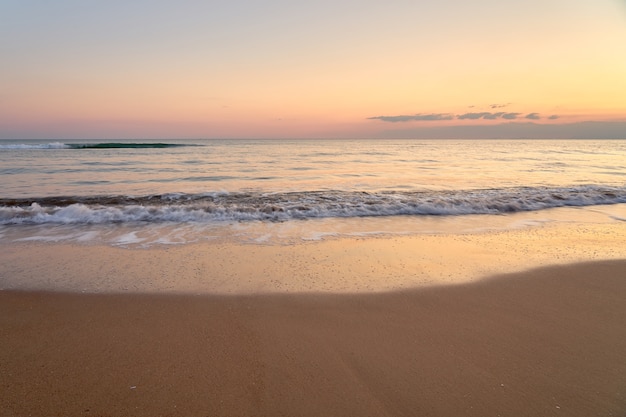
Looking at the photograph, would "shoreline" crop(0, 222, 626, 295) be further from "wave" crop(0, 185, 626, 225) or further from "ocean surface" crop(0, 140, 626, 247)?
"wave" crop(0, 185, 626, 225)

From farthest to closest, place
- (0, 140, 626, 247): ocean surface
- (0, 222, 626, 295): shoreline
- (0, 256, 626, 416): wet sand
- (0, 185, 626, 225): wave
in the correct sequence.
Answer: (0, 185, 626, 225): wave → (0, 140, 626, 247): ocean surface → (0, 222, 626, 295): shoreline → (0, 256, 626, 416): wet sand

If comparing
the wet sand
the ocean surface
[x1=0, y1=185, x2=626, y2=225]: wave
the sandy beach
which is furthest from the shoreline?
[x1=0, y1=185, x2=626, y2=225]: wave

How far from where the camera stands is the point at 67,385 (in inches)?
103

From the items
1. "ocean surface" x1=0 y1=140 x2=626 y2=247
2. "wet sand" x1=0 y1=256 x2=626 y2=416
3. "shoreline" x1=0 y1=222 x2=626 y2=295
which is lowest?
"wet sand" x1=0 y1=256 x2=626 y2=416

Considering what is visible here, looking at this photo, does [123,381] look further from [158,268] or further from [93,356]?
[158,268]

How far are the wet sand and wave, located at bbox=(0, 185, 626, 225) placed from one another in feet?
15.8

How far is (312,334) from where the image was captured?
3393 mm

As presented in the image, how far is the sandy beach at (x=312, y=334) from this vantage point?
250cm

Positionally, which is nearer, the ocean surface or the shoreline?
the shoreline

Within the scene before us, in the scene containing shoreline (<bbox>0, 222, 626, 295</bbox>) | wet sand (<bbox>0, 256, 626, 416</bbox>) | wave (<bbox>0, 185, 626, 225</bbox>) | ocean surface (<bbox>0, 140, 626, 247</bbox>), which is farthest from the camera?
wave (<bbox>0, 185, 626, 225</bbox>)

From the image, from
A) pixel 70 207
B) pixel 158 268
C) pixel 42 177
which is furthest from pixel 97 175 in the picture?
pixel 158 268

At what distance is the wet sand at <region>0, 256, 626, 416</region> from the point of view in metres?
2.46

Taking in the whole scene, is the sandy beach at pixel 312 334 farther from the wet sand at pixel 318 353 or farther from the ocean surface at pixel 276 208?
the ocean surface at pixel 276 208

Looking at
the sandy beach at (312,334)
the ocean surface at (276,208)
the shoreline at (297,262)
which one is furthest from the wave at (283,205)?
the sandy beach at (312,334)
